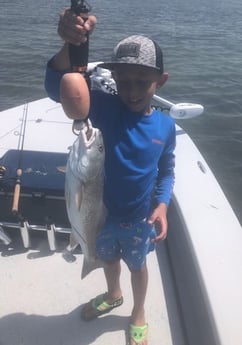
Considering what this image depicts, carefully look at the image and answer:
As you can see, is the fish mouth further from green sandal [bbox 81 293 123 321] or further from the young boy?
green sandal [bbox 81 293 123 321]

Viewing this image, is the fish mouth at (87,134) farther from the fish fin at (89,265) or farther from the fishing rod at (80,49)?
the fish fin at (89,265)

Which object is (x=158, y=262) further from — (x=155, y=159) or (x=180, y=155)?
(x=155, y=159)

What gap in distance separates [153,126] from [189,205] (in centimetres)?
133

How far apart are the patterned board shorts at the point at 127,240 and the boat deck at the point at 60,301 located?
2.46 feet

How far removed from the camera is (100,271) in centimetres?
385

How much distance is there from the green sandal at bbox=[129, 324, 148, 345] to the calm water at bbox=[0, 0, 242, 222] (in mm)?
3298

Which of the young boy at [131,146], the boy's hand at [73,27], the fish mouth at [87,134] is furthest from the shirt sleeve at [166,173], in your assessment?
the boy's hand at [73,27]

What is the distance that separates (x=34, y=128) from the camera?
17.6ft

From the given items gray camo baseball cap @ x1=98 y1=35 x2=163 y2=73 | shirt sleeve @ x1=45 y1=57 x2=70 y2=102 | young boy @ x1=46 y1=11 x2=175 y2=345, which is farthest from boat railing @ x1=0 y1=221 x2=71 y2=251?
gray camo baseball cap @ x1=98 y1=35 x2=163 y2=73

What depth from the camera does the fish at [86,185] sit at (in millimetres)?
2160

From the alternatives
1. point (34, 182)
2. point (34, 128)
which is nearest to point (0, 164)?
point (34, 182)

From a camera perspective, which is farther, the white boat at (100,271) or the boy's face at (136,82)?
the white boat at (100,271)

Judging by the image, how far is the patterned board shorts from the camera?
109 inches

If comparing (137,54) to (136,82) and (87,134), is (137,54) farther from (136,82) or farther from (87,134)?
(87,134)
